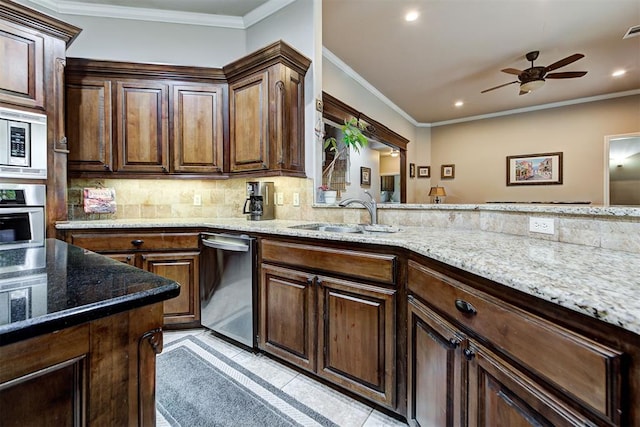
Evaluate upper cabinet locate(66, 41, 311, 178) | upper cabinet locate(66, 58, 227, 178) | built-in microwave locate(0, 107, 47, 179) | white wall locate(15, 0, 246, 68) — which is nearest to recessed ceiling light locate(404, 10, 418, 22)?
upper cabinet locate(66, 41, 311, 178)

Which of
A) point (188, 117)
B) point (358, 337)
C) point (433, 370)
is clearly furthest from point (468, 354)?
point (188, 117)

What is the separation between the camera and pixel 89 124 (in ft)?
8.41

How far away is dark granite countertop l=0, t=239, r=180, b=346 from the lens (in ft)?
1.58

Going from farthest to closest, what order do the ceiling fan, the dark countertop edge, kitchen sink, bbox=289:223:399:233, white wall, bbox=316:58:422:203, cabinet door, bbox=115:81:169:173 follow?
white wall, bbox=316:58:422:203 → the ceiling fan → cabinet door, bbox=115:81:169:173 → kitchen sink, bbox=289:223:399:233 → the dark countertop edge

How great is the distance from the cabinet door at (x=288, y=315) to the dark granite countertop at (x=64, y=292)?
105 centimetres

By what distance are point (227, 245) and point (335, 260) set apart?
932 mm

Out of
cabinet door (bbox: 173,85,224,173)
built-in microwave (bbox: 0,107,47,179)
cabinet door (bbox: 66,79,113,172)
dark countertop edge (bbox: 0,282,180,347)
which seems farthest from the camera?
cabinet door (bbox: 173,85,224,173)

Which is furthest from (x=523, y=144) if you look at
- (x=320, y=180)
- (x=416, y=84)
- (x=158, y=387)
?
(x=158, y=387)

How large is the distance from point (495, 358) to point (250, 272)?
60.6 inches

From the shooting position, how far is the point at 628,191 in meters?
4.92

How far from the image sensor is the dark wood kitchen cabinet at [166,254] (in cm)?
224

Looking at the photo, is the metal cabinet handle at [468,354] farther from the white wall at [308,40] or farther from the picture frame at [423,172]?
the picture frame at [423,172]

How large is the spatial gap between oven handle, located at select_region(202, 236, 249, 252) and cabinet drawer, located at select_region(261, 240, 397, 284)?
0.57 ft

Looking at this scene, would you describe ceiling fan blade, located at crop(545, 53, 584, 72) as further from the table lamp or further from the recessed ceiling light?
the table lamp
